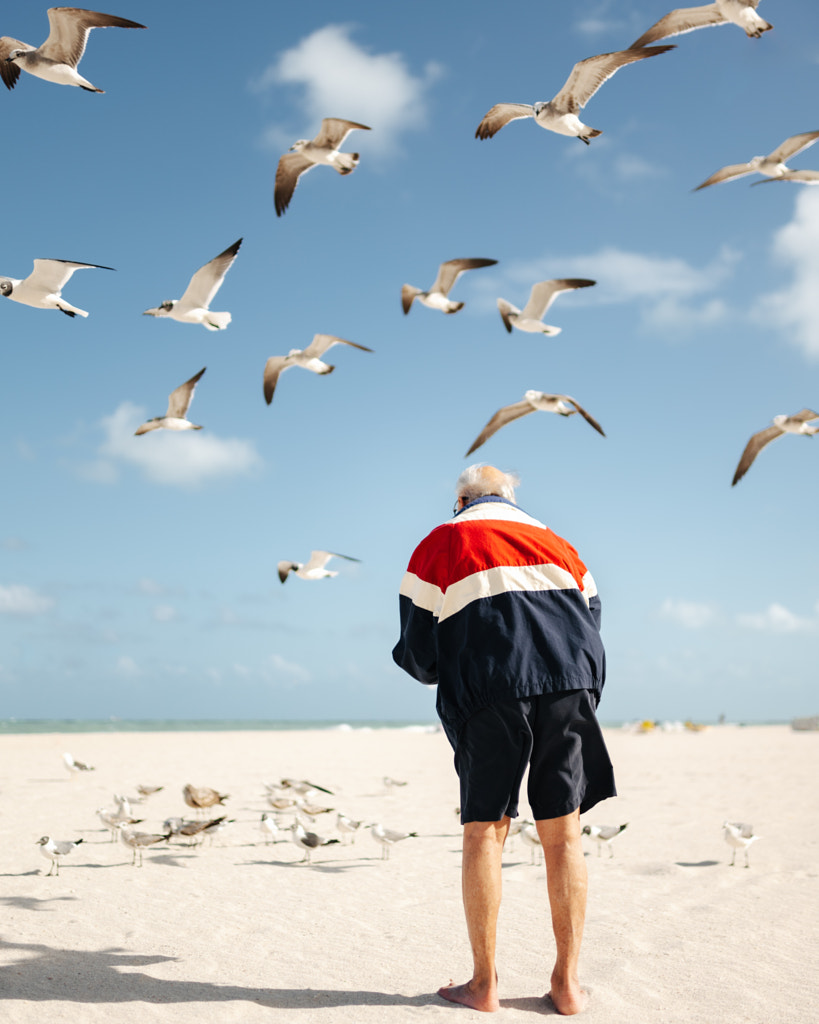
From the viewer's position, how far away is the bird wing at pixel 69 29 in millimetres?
8680

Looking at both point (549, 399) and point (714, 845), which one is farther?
point (549, 399)

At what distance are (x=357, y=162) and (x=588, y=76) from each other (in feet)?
9.60

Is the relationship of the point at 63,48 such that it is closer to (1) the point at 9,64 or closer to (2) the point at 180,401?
(1) the point at 9,64

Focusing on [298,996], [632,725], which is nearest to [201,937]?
[298,996]

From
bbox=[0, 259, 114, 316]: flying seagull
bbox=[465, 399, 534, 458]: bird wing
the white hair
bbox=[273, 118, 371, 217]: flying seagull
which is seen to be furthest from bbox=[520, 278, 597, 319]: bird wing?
the white hair

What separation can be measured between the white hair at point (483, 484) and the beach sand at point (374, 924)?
205 cm

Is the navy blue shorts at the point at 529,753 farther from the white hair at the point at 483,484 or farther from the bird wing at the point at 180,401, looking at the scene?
the bird wing at the point at 180,401

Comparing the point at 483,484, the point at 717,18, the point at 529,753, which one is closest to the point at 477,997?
the point at 529,753

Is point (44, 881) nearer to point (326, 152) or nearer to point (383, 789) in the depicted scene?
point (383, 789)

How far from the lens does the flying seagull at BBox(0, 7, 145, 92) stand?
8.62m

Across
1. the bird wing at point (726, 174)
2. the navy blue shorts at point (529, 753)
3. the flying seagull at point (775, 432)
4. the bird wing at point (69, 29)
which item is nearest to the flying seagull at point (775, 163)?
the bird wing at point (726, 174)

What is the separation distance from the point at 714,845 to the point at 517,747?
509cm

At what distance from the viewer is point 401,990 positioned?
352 centimetres

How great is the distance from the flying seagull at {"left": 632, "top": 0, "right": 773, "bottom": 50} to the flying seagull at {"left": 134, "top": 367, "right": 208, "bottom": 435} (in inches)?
278
